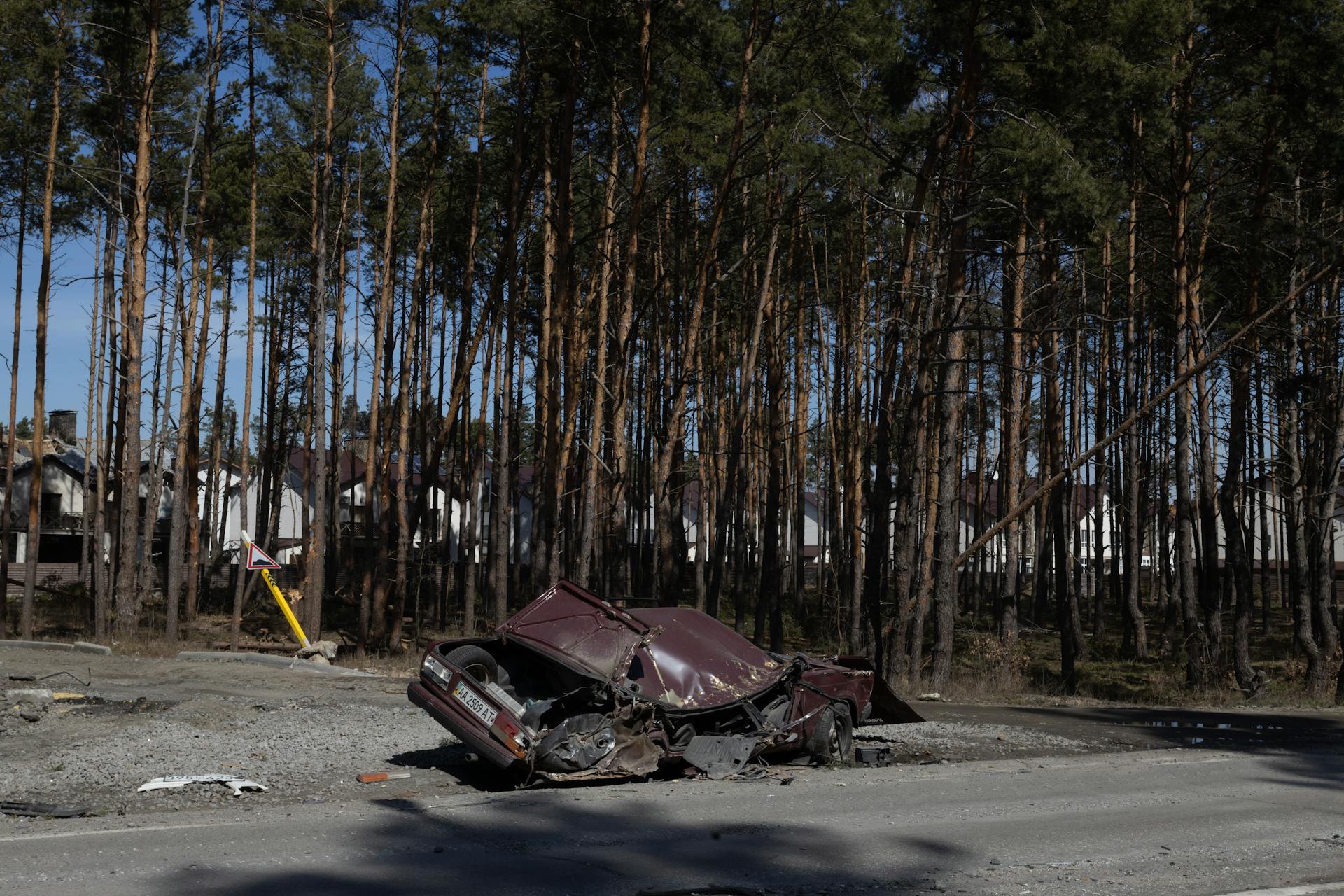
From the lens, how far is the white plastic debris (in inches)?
367

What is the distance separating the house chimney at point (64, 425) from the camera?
6133 cm

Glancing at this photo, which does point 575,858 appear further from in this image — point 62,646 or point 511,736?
point 62,646

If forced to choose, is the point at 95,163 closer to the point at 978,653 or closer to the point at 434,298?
the point at 434,298

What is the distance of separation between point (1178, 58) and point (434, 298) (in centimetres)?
2435

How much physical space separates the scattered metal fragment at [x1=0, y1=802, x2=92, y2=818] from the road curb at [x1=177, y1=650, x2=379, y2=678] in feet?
38.1

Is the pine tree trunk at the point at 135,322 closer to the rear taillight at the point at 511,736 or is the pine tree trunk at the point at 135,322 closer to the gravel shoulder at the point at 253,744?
the gravel shoulder at the point at 253,744

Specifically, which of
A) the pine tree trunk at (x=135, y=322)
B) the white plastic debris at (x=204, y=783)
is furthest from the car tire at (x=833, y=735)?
the pine tree trunk at (x=135, y=322)

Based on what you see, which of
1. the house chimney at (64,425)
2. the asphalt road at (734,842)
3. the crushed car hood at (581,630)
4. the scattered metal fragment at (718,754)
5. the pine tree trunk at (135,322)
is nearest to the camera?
the asphalt road at (734,842)

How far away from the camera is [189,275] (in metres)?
31.4

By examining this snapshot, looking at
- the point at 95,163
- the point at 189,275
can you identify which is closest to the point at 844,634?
the point at 189,275

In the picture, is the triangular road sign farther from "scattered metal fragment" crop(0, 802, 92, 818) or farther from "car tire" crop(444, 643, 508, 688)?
"scattered metal fragment" crop(0, 802, 92, 818)

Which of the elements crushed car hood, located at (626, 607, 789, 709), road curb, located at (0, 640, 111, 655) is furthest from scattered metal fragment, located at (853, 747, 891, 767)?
road curb, located at (0, 640, 111, 655)

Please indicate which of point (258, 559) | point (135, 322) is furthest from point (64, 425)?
point (258, 559)

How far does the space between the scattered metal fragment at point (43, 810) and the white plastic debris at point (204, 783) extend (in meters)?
0.68
